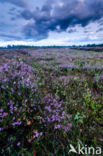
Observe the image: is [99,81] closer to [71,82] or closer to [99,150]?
[71,82]

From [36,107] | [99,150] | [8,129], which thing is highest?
[36,107]

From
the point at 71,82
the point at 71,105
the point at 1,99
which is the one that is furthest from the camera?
the point at 71,82

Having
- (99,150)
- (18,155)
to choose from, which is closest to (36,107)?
(18,155)

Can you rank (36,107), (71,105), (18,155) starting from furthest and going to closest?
(71,105)
(36,107)
(18,155)

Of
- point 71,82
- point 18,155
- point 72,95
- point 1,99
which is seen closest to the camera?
point 18,155

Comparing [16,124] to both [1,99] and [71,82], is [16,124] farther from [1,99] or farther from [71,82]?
[71,82]

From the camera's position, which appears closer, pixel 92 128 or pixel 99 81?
pixel 92 128

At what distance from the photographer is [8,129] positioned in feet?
5.98

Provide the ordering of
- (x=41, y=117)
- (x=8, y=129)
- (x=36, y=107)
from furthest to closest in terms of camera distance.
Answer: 1. (x=36, y=107)
2. (x=41, y=117)
3. (x=8, y=129)

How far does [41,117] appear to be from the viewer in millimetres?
2008

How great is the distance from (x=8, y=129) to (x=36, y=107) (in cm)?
78


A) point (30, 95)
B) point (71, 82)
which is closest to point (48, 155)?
point (30, 95)

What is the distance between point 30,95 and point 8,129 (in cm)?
91

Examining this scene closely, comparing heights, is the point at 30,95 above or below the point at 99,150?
above
